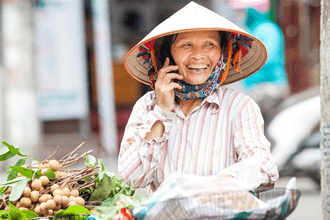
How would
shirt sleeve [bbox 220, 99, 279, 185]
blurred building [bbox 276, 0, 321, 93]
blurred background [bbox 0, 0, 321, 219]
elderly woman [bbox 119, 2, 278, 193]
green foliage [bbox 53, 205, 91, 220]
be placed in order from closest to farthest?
1. green foliage [bbox 53, 205, 91, 220]
2. shirt sleeve [bbox 220, 99, 279, 185]
3. elderly woman [bbox 119, 2, 278, 193]
4. blurred background [bbox 0, 0, 321, 219]
5. blurred building [bbox 276, 0, 321, 93]

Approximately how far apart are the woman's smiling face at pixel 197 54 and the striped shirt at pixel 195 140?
12 centimetres

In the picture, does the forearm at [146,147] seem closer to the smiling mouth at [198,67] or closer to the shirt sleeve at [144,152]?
the shirt sleeve at [144,152]

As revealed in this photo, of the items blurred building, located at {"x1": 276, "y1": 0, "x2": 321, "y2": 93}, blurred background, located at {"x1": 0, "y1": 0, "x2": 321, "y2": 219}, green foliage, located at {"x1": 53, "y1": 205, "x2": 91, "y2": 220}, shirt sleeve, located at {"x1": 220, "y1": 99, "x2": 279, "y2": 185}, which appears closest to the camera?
green foliage, located at {"x1": 53, "y1": 205, "x2": 91, "y2": 220}

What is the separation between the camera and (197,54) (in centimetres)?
180

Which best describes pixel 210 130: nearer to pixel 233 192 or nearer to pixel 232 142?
pixel 232 142

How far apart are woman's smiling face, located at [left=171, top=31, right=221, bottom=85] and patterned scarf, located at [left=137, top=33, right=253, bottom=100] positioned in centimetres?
3

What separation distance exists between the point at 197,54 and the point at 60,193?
808 mm

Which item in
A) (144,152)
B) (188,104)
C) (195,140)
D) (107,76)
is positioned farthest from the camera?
(107,76)

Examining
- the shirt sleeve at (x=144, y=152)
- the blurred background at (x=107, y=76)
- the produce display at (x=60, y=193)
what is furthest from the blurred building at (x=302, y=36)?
the produce display at (x=60, y=193)

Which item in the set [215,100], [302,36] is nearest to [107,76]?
[302,36]

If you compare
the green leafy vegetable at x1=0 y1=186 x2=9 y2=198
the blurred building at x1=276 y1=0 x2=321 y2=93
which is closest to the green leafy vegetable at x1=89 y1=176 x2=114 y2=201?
the green leafy vegetable at x1=0 y1=186 x2=9 y2=198

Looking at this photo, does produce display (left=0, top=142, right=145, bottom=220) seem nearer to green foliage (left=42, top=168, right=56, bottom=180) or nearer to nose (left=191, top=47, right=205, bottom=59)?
green foliage (left=42, top=168, right=56, bottom=180)

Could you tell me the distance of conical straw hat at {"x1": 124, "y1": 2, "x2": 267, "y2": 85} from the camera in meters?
1.63

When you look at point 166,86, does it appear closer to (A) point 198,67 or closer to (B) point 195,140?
(A) point 198,67
